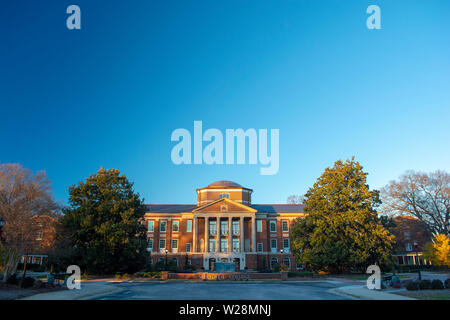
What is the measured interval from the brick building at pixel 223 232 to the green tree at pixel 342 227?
16.8 m

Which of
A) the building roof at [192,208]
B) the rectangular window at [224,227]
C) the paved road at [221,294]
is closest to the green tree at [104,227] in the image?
the paved road at [221,294]

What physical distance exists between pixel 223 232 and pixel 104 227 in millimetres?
27496

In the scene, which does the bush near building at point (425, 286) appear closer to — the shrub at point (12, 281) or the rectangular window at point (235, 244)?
the shrub at point (12, 281)

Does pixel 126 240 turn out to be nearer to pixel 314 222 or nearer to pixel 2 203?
pixel 2 203

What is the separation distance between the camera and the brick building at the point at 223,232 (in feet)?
183

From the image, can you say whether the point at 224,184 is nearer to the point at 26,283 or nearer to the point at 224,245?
the point at 224,245

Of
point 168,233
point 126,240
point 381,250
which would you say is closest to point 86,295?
point 126,240

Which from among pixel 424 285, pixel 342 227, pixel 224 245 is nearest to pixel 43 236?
pixel 424 285

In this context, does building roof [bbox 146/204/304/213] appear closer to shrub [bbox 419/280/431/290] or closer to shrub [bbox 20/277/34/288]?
shrub [bbox 419/280/431/290]

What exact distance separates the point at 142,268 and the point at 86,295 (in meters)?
21.6

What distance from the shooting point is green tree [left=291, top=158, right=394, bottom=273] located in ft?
118

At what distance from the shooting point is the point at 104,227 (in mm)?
34781

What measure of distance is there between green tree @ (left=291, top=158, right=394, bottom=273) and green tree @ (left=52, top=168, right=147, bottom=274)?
20.3m

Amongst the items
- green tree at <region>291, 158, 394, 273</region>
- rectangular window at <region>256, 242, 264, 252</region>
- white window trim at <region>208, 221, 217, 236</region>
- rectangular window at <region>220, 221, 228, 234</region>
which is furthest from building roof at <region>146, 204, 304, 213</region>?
green tree at <region>291, 158, 394, 273</region>
